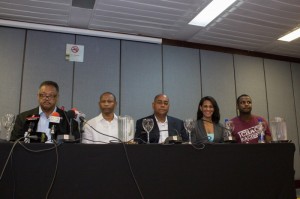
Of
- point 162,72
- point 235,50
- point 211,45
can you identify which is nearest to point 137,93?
point 162,72

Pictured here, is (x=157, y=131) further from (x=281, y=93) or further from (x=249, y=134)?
(x=281, y=93)

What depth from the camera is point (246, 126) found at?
2760 millimetres

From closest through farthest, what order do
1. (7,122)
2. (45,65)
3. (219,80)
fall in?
(7,122) → (45,65) → (219,80)

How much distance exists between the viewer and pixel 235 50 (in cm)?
468

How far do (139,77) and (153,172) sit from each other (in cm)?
273

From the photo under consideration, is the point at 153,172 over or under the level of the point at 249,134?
under

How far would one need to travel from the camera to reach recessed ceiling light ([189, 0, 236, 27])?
10.4ft

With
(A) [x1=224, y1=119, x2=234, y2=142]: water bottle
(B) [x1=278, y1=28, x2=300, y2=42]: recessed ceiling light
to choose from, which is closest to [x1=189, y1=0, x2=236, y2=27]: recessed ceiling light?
(B) [x1=278, y1=28, x2=300, y2=42]: recessed ceiling light

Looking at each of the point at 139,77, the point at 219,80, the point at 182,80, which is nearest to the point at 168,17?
the point at 139,77

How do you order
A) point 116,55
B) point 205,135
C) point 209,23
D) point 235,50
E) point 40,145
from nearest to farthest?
point 40,145, point 205,135, point 209,23, point 116,55, point 235,50

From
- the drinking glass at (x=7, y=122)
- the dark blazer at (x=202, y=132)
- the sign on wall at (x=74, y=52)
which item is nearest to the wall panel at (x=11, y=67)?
the sign on wall at (x=74, y=52)

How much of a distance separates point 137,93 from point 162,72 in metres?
0.55

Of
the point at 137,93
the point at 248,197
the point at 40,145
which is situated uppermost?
the point at 137,93

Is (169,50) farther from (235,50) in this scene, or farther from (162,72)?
(235,50)
